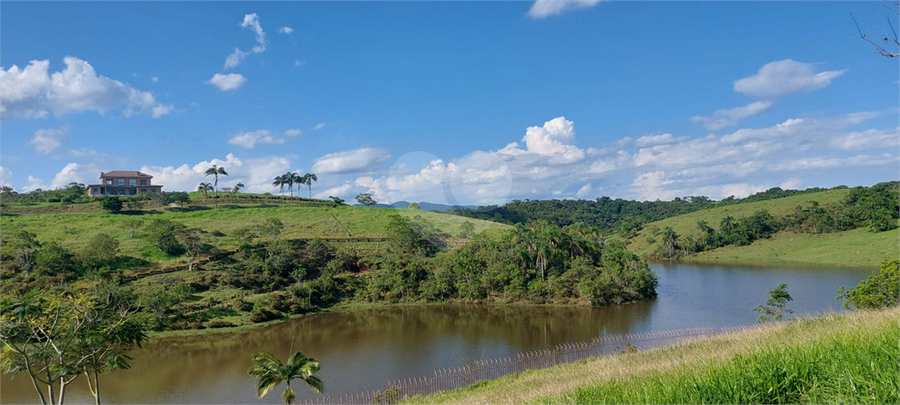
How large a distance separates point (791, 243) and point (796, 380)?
99.6 m

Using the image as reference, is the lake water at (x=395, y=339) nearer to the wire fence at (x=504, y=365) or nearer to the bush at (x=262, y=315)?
the wire fence at (x=504, y=365)

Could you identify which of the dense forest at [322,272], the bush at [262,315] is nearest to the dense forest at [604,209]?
the dense forest at [322,272]

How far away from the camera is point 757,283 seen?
5428 cm

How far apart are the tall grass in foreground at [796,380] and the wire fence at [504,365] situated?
17585mm

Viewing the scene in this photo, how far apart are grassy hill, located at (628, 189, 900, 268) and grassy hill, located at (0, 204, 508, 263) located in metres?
46.3

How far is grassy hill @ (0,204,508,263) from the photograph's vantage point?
56.5 meters

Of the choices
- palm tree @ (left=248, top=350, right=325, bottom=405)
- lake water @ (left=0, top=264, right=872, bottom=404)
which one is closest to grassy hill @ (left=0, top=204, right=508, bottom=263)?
lake water @ (left=0, top=264, right=872, bottom=404)

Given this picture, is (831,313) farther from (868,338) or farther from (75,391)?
(75,391)

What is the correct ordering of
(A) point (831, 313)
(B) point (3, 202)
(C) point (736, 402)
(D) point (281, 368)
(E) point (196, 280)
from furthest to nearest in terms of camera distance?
(B) point (3, 202), (E) point (196, 280), (D) point (281, 368), (A) point (831, 313), (C) point (736, 402)

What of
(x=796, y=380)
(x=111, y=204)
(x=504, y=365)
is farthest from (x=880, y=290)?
(x=111, y=204)

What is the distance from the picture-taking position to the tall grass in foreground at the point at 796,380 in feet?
13.9

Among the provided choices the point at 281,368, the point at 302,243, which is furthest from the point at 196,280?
the point at 281,368

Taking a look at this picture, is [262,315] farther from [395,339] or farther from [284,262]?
[395,339]

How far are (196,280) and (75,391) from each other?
22846 mm
